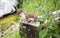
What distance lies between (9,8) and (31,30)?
0.72m

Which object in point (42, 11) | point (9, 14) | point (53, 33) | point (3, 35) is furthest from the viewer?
point (9, 14)

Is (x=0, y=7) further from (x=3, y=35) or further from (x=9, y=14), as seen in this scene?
(x=3, y=35)

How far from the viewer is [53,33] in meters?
2.00

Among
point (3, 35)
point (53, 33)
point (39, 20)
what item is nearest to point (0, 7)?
point (3, 35)

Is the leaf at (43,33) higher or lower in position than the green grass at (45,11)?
lower

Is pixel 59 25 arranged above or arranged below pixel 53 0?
below

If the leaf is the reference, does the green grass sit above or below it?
above

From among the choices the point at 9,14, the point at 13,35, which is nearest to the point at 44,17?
the point at 13,35

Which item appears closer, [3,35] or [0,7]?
[3,35]

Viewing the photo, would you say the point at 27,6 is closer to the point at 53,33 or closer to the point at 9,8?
the point at 9,8

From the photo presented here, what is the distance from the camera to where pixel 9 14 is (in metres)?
2.47

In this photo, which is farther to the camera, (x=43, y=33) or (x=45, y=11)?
(x=45, y=11)

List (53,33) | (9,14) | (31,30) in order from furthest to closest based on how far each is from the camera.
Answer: (9,14) → (53,33) → (31,30)

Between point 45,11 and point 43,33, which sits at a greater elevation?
point 45,11
